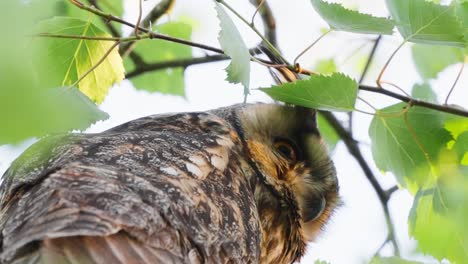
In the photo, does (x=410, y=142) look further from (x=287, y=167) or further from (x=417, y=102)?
(x=287, y=167)

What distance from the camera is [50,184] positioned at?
127 cm

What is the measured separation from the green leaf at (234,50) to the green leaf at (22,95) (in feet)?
1.75

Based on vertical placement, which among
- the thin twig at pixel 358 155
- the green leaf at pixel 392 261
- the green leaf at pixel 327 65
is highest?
the green leaf at pixel 327 65

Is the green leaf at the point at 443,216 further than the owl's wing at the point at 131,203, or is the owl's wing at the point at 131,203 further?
the green leaf at the point at 443,216

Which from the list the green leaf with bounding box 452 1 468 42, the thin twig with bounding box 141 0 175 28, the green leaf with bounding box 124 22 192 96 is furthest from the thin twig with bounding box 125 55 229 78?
the green leaf with bounding box 452 1 468 42

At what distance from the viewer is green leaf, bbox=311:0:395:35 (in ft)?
5.22

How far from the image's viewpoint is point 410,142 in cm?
176

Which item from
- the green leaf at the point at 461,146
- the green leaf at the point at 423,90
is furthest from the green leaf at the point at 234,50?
the green leaf at the point at 423,90

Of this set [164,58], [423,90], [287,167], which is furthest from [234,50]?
[164,58]

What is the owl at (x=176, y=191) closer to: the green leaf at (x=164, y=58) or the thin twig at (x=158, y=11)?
the green leaf at (x=164, y=58)

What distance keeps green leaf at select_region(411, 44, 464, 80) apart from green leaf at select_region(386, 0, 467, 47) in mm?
731

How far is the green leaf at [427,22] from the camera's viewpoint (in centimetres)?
163

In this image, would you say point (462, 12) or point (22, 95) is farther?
point (462, 12)

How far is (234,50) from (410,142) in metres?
0.52
